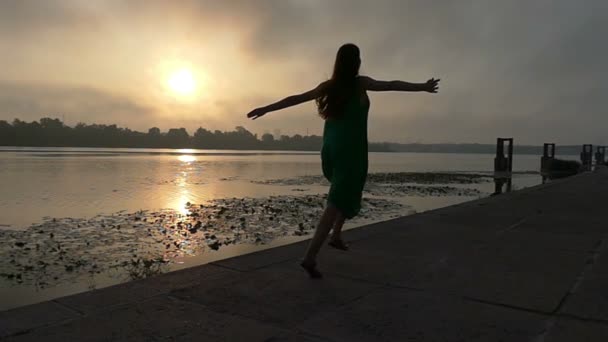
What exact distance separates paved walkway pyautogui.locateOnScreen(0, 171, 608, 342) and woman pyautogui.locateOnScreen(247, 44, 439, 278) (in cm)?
57

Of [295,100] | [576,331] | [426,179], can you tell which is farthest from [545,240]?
[426,179]

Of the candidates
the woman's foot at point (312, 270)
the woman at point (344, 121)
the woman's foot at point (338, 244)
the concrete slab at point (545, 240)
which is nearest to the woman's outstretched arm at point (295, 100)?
the woman at point (344, 121)

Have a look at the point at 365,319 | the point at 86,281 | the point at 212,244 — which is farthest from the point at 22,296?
the point at 365,319

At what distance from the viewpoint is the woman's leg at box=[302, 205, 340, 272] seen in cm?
361

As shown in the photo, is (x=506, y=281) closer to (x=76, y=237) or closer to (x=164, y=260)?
(x=164, y=260)

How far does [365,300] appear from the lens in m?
3.07

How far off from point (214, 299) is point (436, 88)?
8.74ft

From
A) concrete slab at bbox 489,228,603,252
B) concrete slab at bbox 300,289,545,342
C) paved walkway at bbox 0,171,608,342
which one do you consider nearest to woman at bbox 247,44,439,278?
paved walkway at bbox 0,171,608,342

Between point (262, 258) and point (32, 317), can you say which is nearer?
point (32, 317)

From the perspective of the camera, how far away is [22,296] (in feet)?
18.7

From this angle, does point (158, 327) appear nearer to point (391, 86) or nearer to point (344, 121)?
point (344, 121)

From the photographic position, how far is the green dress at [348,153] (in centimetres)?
369

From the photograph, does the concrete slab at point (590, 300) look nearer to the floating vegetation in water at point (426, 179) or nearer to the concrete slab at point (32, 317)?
the concrete slab at point (32, 317)

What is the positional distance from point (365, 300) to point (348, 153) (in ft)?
4.20
